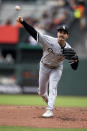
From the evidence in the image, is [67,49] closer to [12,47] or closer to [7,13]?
[12,47]

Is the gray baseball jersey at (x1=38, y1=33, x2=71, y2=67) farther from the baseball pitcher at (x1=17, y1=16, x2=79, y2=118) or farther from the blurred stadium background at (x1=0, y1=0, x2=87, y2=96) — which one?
the blurred stadium background at (x1=0, y1=0, x2=87, y2=96)

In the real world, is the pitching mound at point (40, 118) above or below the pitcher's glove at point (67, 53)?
below

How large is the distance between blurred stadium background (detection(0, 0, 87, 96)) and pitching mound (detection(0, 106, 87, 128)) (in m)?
6.79

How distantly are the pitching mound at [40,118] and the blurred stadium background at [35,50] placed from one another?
679 centimetres

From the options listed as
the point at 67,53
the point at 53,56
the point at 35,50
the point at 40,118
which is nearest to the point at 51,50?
the point at 53,56

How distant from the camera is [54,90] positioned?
300 inches

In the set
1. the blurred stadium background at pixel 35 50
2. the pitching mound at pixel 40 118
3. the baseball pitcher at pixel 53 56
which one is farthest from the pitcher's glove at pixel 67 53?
the blurred stadium background at pixel 35 50

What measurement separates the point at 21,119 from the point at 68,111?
1.78m

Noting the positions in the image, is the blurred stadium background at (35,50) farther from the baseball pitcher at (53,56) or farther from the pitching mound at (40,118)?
the baseball pitcher at (53,56)

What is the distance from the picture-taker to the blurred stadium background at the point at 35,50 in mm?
15734

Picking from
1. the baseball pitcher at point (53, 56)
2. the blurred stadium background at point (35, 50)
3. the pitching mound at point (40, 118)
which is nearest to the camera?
the pitching mound at point (40, 118)

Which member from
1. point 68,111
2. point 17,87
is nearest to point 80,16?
point 17,87

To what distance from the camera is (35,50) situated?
16.3 m

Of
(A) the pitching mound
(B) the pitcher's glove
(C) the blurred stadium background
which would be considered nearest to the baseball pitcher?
(B) the pitcher's glove
